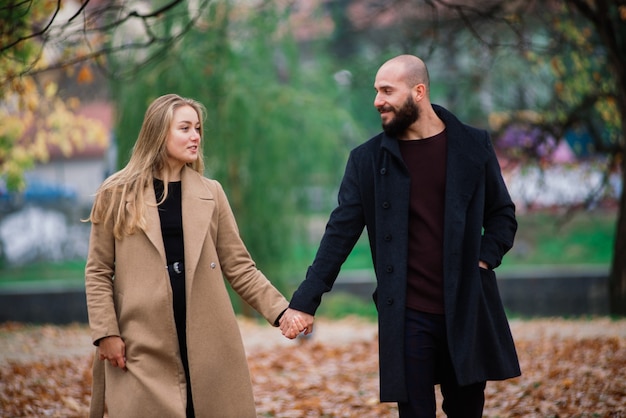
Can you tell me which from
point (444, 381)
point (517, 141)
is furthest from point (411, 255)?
point (517, 141)

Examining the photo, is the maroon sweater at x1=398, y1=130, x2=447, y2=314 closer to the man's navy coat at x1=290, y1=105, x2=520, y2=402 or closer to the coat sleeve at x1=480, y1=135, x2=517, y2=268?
the man's navy coat at x1=290, y1=105, x2=520, y2=402

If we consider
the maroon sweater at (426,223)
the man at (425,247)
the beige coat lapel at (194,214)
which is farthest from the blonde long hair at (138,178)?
the maroon sweater at (426,223)

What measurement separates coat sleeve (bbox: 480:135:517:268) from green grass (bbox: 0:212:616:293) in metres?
22.8

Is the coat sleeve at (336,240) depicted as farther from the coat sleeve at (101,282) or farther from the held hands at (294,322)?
the coat sleeve at (101,282)

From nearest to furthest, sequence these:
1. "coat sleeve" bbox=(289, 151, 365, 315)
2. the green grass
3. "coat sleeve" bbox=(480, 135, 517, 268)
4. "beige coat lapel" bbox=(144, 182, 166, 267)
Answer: "beige coat lapel" bbox=(144, 182, 166, 267) → "coat sleeve" bbox=(480, 135, 517, 268) → "coat sleeve" bbox=(289, 151, 365, 315) → the green grass

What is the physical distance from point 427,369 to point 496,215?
3.07 ft

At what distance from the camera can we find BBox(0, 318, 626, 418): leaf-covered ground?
23.1 ft

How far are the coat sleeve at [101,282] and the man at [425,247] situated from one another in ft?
3.22

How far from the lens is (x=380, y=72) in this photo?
15.2 ft

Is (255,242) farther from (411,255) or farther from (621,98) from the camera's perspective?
(411,255)

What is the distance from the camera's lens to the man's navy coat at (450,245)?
4.37 meters

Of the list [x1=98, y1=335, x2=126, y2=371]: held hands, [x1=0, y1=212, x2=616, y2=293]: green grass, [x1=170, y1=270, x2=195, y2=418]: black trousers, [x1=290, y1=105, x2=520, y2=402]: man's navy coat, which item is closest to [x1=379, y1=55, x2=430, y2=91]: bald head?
[x1=290, y1=105, x2=520, y2=402]: man's navy coat

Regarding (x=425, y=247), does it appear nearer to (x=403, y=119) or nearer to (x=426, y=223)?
(x=426, y=223)

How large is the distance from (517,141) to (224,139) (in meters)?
5.50
